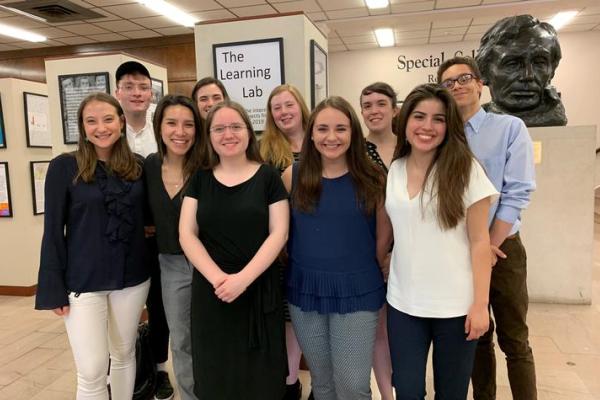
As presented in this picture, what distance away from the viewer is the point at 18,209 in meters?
4.43

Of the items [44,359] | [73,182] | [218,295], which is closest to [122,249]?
[73,182]

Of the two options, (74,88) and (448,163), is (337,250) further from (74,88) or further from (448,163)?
(74,88)

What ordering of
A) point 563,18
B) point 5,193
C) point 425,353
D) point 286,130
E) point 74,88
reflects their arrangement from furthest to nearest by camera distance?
point 563,18 < point 5,193 < point 74,88 < point 286,130 < point 425,353

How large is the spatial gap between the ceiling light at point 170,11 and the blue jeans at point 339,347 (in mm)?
6308

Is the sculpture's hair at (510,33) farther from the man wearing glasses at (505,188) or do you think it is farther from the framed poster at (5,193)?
the framed poster at (5,193)

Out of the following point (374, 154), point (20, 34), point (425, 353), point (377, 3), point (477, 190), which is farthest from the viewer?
point (20, 34)

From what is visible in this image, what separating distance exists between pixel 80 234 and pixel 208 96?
0.93m

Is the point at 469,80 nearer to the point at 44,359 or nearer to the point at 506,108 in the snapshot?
the point at 506,108

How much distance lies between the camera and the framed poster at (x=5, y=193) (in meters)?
4.40

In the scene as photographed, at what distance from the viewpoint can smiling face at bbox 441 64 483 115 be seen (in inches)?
67.2

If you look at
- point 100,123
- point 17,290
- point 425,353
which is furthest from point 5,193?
point 425,353

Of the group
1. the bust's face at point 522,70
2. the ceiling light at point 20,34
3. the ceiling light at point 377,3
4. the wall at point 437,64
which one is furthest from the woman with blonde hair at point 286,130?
the ceiling light at point 20,34

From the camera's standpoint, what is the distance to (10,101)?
14.2ft

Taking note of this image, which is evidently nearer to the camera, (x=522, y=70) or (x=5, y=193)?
(x=522, y=70)
